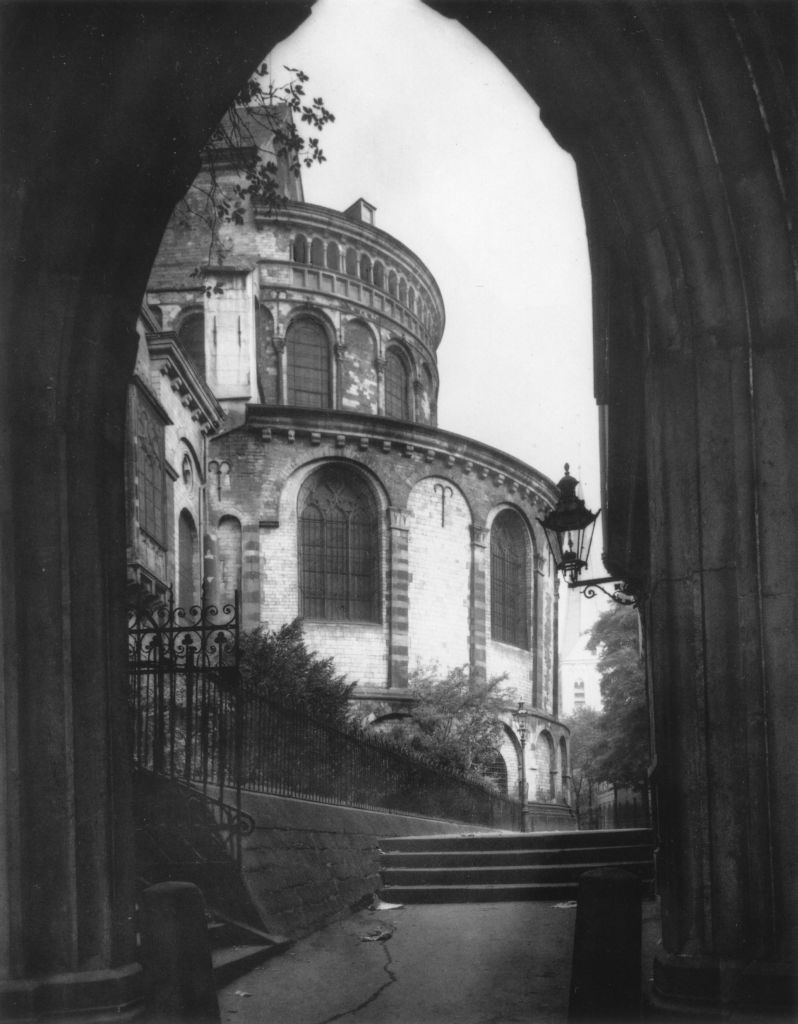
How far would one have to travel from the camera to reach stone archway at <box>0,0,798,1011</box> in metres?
3.71

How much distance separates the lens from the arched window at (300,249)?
36250 millimetres

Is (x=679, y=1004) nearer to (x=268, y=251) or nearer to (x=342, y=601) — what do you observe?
(x=342, y=601)

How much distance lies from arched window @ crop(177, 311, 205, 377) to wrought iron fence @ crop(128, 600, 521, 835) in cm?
1875

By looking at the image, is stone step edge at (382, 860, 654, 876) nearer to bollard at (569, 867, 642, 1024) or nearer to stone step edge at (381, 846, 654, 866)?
stone step edge at (381, 846, 654, 866)

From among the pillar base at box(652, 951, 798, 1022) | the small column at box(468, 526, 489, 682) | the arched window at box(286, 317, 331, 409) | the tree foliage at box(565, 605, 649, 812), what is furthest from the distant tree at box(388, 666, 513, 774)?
the pillar base at box(652, 951, 798, 1022)

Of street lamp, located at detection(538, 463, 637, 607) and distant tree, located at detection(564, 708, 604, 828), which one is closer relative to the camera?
street lamp, located at detection(538, 463, 637, 607)

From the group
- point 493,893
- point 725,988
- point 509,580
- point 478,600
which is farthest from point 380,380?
point 725,988

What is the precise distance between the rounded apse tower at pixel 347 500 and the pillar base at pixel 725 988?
25021mm

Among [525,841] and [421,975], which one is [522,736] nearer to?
[525,841]

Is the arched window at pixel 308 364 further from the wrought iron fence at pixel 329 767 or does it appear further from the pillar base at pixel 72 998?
the pillar base at pixel 72 998

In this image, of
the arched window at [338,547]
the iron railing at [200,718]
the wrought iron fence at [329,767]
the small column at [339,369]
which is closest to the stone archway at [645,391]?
the iron railing at [200,718]

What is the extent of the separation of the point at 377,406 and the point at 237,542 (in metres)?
Result: 8.87

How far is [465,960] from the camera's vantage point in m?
8.05

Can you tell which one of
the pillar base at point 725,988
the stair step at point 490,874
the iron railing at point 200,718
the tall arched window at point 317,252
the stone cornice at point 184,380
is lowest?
the stair step at point 490,874
